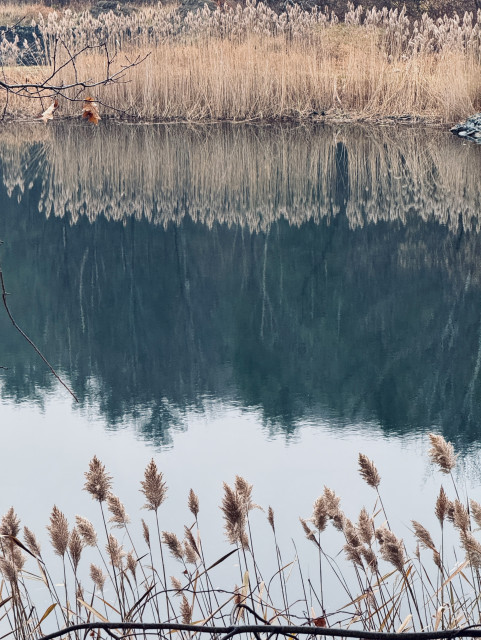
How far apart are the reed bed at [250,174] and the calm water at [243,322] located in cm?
4

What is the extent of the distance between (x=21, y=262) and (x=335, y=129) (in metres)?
6.68

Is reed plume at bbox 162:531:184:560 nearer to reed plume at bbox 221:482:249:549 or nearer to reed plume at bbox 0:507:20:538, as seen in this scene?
reed plume at bbox 221:482:249:549

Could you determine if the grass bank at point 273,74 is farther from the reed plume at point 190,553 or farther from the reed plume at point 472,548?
the reed plume at point 472,548

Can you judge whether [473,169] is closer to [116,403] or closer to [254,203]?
[254,203]

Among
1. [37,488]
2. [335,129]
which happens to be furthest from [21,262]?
[335,129]

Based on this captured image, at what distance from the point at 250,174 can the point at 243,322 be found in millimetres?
4837

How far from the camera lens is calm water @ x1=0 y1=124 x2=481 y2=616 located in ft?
12.2

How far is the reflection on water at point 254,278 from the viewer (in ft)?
15.2

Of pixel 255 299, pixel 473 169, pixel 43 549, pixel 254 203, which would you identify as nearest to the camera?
pixel 43 549

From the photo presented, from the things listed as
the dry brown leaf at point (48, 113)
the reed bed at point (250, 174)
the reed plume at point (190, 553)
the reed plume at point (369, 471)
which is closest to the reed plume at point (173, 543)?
the reed plume at point (190, 553)

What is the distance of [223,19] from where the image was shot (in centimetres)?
1418

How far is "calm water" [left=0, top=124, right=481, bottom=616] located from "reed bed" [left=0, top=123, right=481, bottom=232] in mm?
41

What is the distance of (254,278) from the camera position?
6.67m

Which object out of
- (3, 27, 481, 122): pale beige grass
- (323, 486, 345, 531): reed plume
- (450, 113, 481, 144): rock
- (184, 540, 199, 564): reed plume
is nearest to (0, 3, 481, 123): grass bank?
(3, 27, 481, 122): pale beige grass
